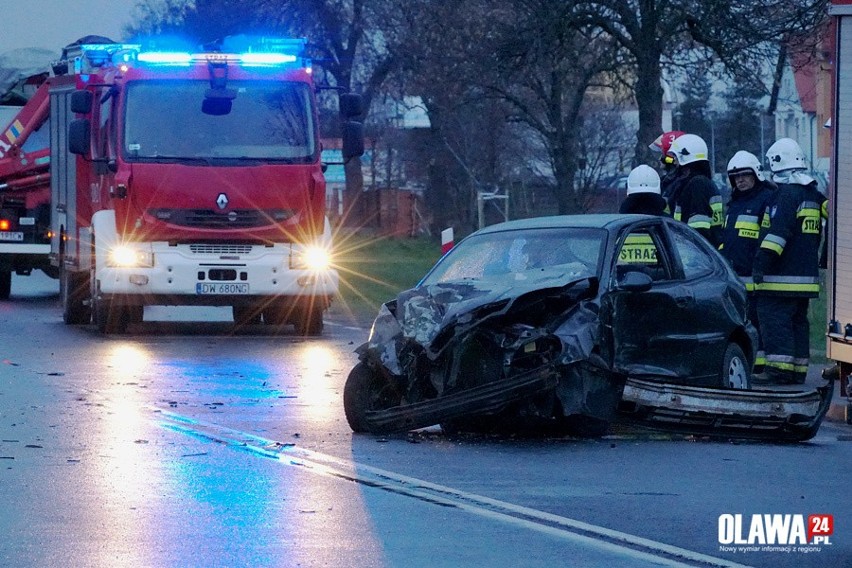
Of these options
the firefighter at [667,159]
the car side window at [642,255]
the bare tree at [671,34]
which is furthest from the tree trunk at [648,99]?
the car side window at [642,255]

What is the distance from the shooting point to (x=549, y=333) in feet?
32.4

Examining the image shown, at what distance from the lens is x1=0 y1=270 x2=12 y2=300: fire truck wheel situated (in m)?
26.2

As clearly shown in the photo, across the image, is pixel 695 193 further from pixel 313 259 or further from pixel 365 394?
pixel 313 259

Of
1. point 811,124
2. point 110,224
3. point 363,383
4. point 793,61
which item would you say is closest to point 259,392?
point 363,383

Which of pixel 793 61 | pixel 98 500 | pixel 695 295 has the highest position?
pixel 793 61

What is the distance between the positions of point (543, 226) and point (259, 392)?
292cm

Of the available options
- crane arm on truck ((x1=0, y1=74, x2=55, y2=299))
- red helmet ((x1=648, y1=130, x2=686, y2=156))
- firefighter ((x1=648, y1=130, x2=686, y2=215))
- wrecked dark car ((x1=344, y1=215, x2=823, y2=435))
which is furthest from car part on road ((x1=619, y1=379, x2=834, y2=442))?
crane arm on truck ((x1=0, y1=74, x2=55, y2=299))

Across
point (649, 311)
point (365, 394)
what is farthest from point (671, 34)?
point (365, 394)

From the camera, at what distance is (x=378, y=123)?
66.7 m

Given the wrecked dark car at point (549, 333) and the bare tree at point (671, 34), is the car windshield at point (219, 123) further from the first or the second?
the bare tree at point (671, 34)

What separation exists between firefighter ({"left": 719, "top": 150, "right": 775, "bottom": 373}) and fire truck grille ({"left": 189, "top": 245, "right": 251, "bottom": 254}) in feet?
19.3

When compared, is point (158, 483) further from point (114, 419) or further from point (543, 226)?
point (543, 226)

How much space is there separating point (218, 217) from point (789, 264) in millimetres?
6710

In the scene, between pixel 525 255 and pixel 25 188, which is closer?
pixel 525 255
